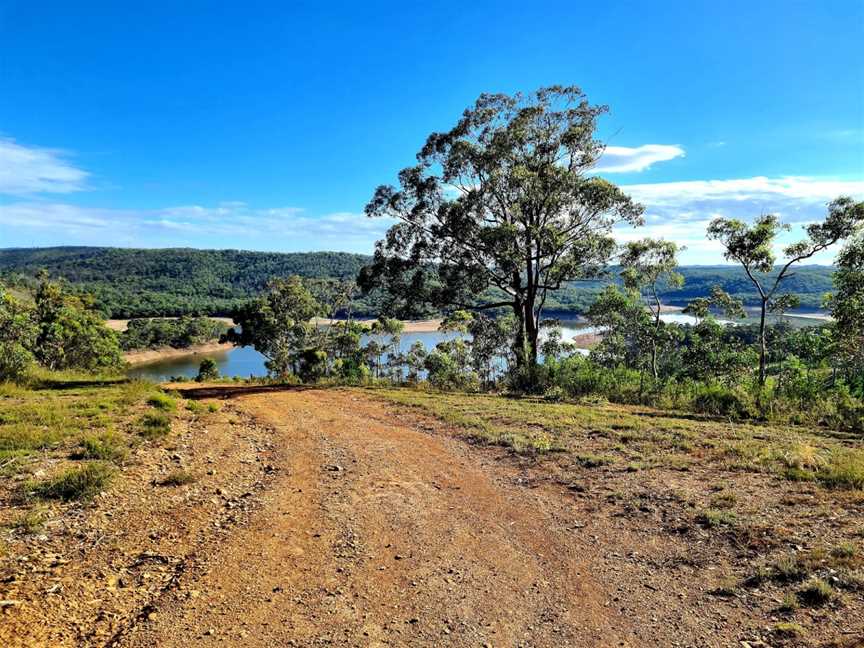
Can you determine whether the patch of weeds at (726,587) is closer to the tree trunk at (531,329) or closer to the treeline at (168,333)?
the tree trunk at (531,329)

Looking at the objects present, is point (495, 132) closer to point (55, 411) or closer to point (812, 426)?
point (812, 426)

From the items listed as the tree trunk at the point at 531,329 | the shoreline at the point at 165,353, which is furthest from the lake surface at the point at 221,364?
the tree trunk at the point at 531,329

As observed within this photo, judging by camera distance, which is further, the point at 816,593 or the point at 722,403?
the point at 722,403

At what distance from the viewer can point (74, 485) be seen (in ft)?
18.9

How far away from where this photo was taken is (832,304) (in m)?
12.6

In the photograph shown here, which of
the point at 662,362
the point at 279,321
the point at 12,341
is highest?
the point at 12,341

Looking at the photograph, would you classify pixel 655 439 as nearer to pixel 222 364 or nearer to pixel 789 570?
pixel 789 570

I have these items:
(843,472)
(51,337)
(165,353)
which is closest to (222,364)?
(165,353)

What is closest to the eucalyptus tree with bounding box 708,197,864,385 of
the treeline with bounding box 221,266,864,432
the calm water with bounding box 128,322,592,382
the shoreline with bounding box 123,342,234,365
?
the treeline with bounding box 221,266,864,432

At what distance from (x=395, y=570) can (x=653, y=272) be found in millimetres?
19580

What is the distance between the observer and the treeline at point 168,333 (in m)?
85.2

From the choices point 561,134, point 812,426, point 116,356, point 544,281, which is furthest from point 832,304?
point 116,356

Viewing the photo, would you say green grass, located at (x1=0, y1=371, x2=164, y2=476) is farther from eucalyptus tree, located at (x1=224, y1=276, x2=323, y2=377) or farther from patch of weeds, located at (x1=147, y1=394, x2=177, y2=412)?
eucalyptus tree, located at (x1=224, y1=276, x2=323, y2=377)

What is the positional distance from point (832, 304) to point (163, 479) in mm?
15419
